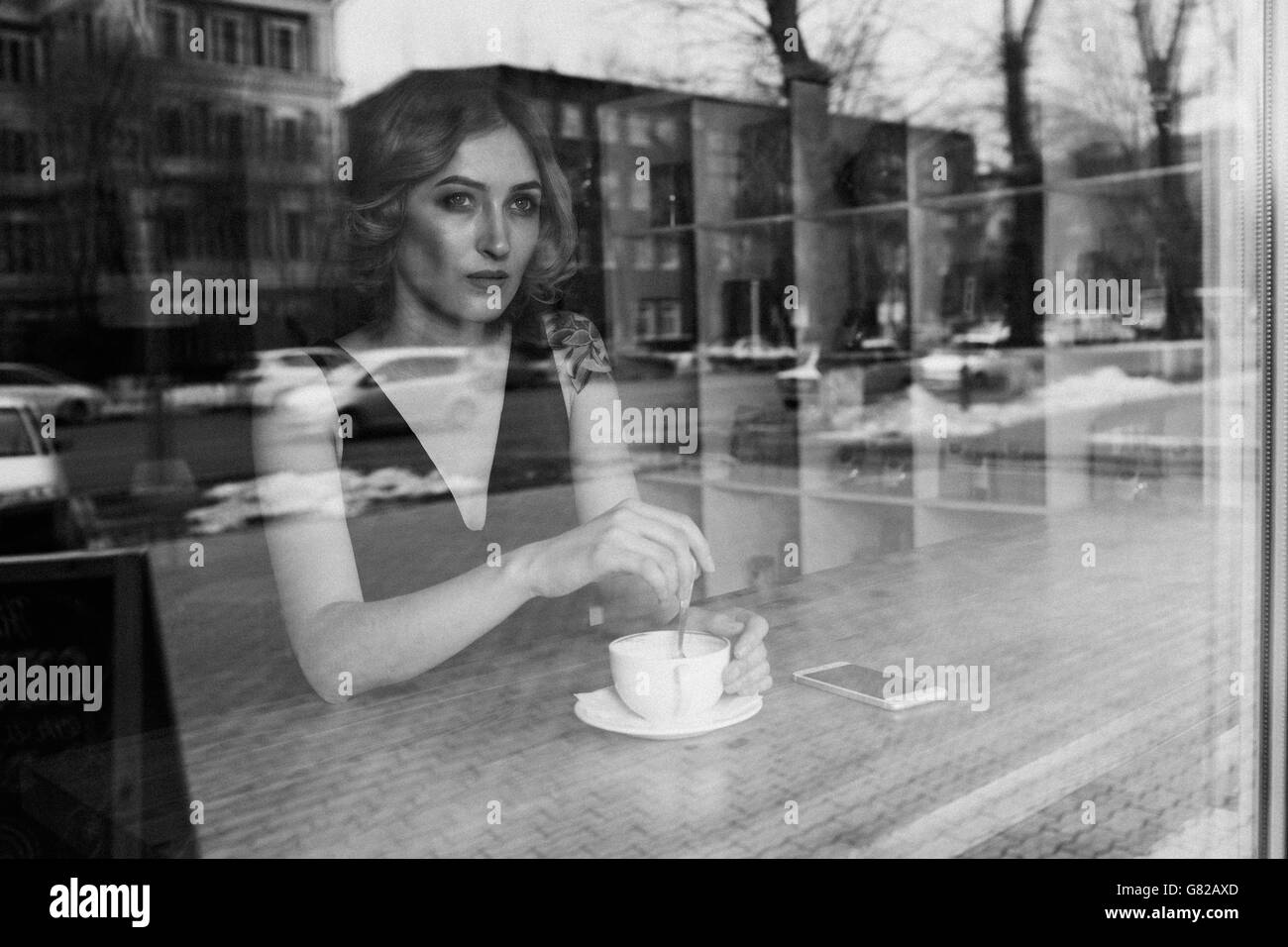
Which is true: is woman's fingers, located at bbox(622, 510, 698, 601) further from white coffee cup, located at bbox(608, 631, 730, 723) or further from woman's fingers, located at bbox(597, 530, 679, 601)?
white coffee cup, located at bbox(608, 631, 730, 723)

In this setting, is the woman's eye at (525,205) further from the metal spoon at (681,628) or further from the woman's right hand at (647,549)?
the metal spoon at (681,628)

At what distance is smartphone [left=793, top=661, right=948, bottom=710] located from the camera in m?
1.02

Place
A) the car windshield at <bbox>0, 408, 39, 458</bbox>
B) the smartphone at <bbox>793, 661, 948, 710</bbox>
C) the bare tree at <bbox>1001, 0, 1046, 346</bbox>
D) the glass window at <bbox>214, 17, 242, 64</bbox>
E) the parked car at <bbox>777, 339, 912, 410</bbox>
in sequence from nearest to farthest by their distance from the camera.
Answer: the smartphone at <bbox>793, 661, 948, 710</bbox> < the car windshield at <bbox>0, 408, 39, 458</bbox> < the glass window at <bbox>214, 17, 242, 64</bbox> < the bare tree at <bbox>1001, 0, 1046, 346</bbox> < the parked car at <bbox>777, 339, 912, 410</bbox>

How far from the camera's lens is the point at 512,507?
180 centimetres

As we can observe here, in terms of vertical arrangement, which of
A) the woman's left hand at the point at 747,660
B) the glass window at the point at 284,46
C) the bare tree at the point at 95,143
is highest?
the glass window at the point at 284,46

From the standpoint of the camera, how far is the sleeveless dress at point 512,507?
173 cm

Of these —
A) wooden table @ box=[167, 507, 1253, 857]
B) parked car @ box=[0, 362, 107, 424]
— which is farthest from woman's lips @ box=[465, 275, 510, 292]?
parked car @ box=[0, 362, 107, 424]

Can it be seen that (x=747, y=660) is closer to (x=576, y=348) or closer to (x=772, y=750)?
(x=772, y=750)

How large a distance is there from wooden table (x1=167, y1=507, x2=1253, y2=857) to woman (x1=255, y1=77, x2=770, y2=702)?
0.06 metres

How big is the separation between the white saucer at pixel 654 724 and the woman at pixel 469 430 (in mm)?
28

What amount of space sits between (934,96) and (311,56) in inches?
75.3

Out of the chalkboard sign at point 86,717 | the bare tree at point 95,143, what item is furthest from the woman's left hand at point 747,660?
the bare tree at point 95,143

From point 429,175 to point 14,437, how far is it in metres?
1.00
